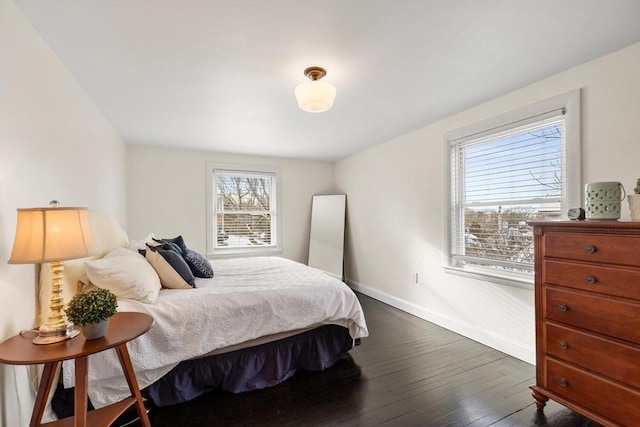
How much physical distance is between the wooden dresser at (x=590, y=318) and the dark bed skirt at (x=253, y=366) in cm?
139

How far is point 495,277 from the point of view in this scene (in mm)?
2719

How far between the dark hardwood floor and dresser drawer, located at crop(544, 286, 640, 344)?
62cm

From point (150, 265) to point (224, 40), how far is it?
5.51ft

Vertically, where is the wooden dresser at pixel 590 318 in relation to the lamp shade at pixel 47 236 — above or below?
below

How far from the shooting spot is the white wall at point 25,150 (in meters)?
1.36

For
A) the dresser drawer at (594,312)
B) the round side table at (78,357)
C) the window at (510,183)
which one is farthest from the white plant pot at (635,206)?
the round side table at (78,357)

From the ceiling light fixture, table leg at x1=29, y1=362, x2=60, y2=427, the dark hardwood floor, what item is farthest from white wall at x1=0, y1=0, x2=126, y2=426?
the ceiling light fixture

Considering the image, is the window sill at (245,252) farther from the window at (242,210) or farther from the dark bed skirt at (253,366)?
the dark bed skirt at (253,366)

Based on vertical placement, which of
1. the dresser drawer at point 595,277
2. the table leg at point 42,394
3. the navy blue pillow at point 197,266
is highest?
the dresser drawer at point 595,277

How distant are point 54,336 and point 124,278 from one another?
0.60 meters

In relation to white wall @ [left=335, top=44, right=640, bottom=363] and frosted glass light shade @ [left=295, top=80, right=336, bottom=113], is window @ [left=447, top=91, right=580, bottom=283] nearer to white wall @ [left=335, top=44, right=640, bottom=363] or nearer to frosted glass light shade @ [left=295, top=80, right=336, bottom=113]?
white wall @ [left=335, top=44, right=640, bottom=363]

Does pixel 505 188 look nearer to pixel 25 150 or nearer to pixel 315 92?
pixel 315 92

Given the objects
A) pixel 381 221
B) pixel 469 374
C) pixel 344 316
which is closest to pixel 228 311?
pixel 344 316

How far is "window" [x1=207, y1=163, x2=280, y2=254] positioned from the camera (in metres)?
4.77
